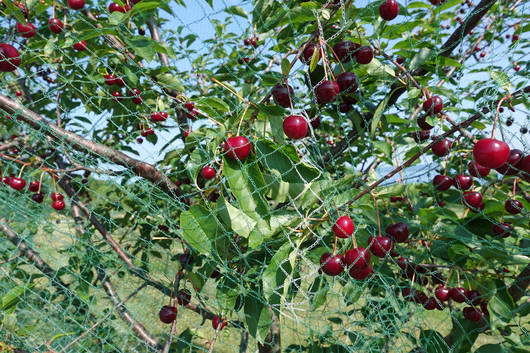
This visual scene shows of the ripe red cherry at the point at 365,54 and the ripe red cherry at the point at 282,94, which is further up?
the ripe red cherry at the point at 365,54

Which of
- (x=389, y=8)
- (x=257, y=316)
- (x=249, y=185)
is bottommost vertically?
(x=257, y=316)

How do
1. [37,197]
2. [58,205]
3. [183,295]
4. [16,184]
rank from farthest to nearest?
[37,197] < [58,205] < [16,184] < [183,295]

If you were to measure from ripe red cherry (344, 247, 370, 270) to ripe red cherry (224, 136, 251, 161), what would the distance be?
35 cm

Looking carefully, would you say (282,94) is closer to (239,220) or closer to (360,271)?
(239,220)

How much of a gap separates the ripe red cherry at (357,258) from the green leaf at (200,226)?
0.34m

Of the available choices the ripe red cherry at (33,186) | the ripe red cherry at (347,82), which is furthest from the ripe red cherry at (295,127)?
the ripe red cherry at (33,186)

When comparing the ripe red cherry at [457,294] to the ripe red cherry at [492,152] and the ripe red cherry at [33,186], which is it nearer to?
the ripe red cherry at [492,152]

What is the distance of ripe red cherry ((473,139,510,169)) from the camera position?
2.41 ft

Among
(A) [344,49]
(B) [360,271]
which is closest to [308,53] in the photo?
(A) [344,49]

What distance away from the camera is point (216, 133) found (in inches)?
32.4

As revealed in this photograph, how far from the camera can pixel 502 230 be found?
1.09 metres

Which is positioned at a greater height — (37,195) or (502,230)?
(502,230)

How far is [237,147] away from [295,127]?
0.14m

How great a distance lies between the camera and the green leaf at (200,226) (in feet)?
2.85
